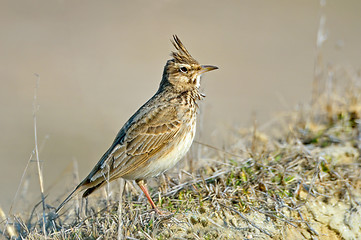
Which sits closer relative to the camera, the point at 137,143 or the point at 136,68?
the point at 137,143

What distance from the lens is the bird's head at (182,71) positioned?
530cm

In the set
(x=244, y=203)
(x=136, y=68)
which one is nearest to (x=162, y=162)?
(x=244, y=203)

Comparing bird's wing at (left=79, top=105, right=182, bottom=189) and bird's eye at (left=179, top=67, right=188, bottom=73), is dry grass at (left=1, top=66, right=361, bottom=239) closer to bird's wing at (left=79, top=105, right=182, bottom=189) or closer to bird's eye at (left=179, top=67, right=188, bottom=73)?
bird's wing at (left=79, top=105, right=182, bottom=189)

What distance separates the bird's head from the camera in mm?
5305

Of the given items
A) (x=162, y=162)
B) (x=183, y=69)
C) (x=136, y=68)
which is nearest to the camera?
(x=162, y=162)

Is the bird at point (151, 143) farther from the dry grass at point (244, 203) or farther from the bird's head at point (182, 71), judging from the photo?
the dry grass at point (244, 203)

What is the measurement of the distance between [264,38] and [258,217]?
10.6 m

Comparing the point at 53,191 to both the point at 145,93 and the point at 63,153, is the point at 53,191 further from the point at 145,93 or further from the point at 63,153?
the point at 145,93

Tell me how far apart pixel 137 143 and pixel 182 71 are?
876 millimetres

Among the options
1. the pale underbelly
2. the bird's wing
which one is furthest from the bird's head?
the pale underbelly

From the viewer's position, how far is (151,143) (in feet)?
16.1

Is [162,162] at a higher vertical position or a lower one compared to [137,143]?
lower

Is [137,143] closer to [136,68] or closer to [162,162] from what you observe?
[162,162]

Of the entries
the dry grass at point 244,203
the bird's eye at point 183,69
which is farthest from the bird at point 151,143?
the dry grass at point 244,203
